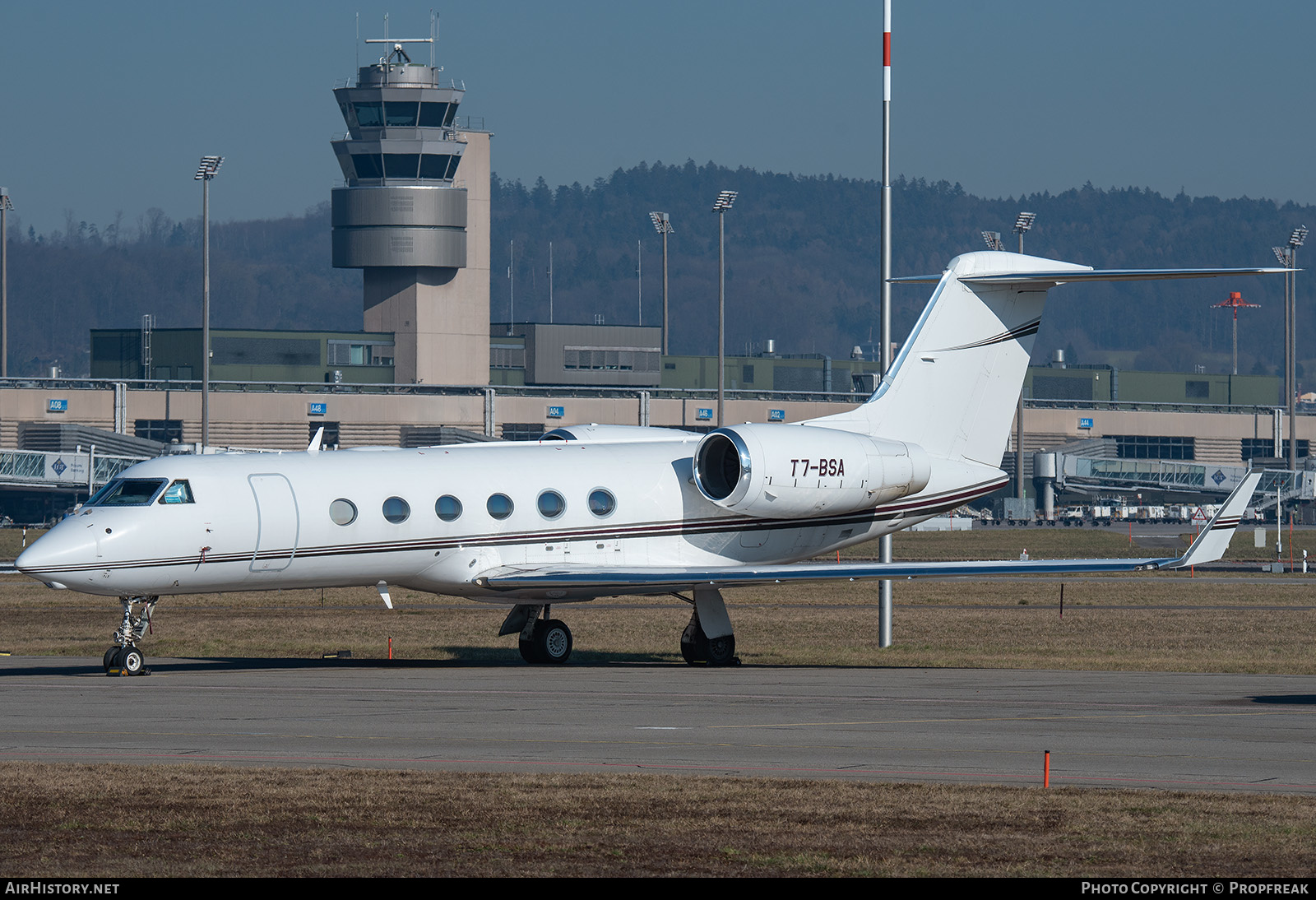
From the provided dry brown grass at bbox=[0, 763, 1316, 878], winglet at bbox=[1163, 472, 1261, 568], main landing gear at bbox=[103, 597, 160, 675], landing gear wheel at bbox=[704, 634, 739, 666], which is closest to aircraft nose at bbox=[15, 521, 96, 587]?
main landing gear at bbox=[103, 597, 160, 675]

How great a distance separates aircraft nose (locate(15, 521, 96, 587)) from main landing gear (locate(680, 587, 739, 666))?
378 inches

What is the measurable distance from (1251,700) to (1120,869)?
11.5 meters

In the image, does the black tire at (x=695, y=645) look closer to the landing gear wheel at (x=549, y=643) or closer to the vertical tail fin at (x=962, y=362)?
the landing gear wheel at (x=549, y=643)

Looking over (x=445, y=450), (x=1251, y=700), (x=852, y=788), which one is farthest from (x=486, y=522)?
(x=852, y=788)

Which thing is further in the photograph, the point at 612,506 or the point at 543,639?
the point at 543,639

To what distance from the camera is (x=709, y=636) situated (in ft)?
93.1

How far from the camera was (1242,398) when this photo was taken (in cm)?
15812

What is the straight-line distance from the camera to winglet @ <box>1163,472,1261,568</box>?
77.6 ft

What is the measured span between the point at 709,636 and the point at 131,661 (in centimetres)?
916

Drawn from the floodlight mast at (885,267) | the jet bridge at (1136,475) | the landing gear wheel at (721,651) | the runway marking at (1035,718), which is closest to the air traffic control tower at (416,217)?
the jet bridge at (1136,475)

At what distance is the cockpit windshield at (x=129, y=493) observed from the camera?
24.8 meters

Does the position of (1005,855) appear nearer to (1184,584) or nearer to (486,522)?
(486,522)

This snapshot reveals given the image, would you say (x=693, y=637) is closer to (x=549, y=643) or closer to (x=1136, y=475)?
(x=549, y=643)

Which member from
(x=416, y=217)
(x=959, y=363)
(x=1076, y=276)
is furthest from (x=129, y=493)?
(x=416, y=217)
